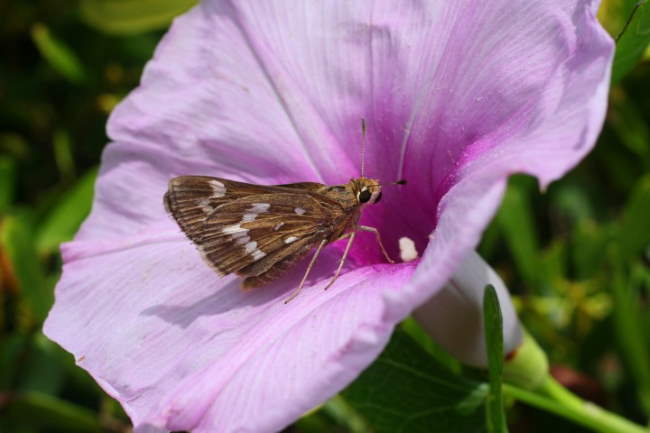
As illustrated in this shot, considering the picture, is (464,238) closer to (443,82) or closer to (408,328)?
(443,82)

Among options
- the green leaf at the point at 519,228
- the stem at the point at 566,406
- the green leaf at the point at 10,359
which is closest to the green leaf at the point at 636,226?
the green leaf at the point at 519,228

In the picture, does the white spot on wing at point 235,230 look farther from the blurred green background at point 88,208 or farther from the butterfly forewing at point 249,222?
the blurred green background at point 88,208

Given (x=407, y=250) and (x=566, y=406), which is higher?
(x=407, y=250)

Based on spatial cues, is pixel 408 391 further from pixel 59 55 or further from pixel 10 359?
pixel 59 55

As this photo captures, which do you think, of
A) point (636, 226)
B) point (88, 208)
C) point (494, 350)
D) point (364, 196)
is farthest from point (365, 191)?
point (88, 208)

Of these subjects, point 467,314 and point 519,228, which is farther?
point 519,228

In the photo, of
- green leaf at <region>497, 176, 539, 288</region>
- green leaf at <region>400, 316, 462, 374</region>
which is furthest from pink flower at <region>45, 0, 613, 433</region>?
green leaf at <region>497, 176, 539, 288</region>

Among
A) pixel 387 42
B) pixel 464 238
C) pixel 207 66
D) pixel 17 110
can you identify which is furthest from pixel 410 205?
pixel 17 110
